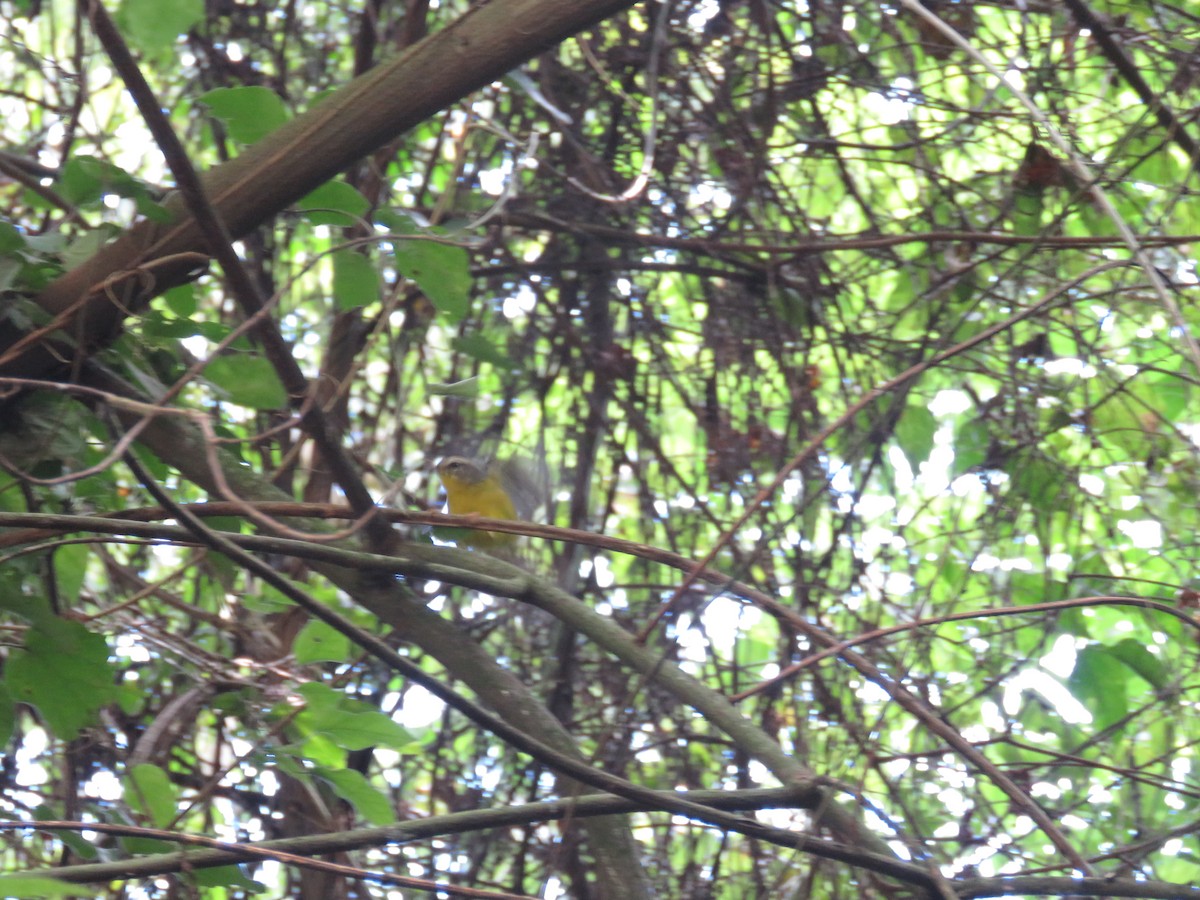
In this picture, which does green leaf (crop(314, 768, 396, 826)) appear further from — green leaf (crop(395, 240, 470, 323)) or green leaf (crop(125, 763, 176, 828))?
green leaf (crop(395, 240, 470, 323))

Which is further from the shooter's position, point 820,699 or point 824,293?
point 824,293

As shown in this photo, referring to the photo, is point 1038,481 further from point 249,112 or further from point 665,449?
point 249,112

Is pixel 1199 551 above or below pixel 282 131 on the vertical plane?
below

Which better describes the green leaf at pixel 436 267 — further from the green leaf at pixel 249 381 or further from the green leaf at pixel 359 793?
the green leaf at pixel 359 793

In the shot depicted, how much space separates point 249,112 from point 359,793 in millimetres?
831

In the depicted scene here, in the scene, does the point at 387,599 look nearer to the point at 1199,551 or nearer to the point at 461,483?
the point at 461,483

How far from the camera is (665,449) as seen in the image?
102 inches

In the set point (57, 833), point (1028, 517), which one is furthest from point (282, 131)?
point (1028, 517)

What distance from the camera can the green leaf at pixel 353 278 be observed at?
1521mm

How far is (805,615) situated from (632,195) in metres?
0.86

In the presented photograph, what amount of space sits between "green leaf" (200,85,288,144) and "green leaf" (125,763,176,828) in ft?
2.69

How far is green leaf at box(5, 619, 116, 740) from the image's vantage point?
141 cm

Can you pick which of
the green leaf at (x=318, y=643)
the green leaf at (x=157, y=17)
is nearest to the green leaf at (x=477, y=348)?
the green leaf at (x=318, y=643)

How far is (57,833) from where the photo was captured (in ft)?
4.35
